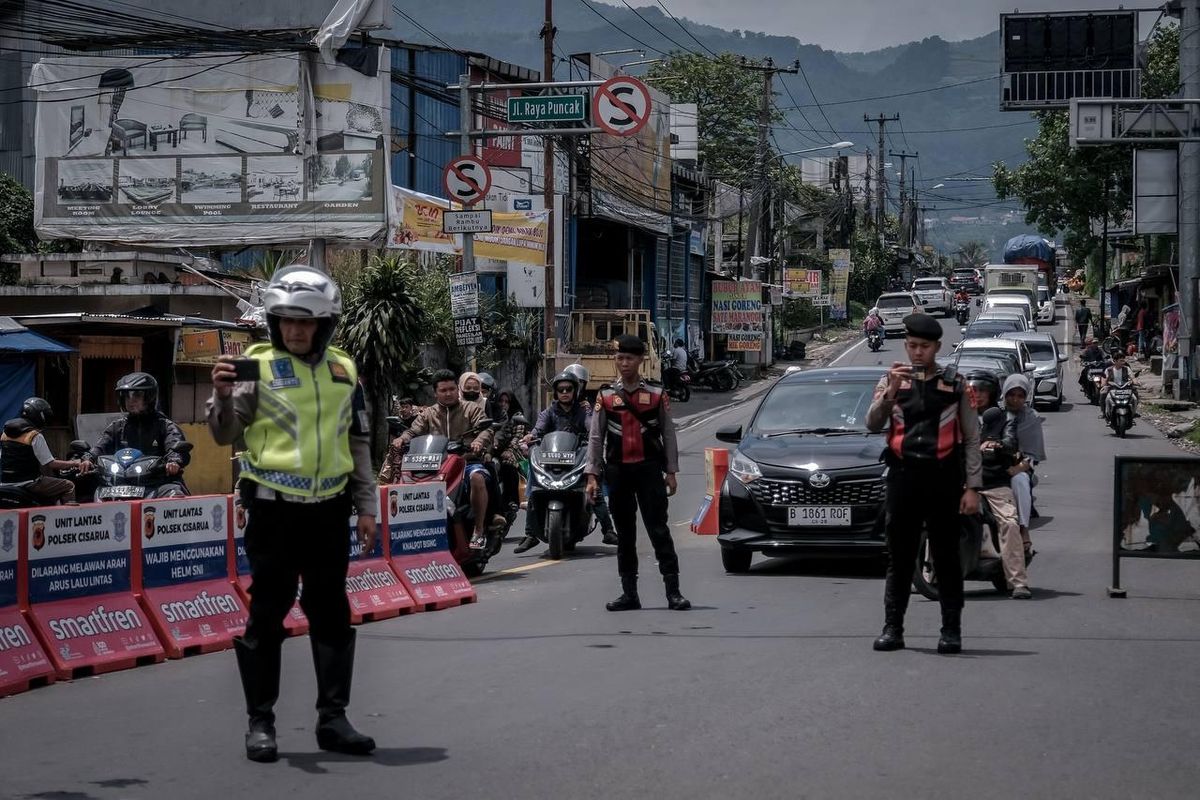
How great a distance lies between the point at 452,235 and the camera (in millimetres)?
29750

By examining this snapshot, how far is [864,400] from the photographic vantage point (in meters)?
13.1

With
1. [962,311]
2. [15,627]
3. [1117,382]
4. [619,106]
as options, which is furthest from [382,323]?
[962,311]

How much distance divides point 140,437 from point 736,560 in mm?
5000

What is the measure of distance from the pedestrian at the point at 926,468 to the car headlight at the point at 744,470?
13.3ft

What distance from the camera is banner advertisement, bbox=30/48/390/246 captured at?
2653cm

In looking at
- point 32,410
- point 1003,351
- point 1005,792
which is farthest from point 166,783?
point 1003,351

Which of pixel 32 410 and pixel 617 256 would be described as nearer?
pixel 32 410

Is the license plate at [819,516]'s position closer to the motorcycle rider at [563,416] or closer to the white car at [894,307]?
the motorcycle rider at [563,416]

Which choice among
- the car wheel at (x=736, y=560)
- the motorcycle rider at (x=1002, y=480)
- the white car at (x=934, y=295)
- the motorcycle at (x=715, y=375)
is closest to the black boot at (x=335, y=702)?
the motorcycle rider at (x=1002, y=480)

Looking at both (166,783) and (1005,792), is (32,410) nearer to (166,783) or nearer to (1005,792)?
(166,783)

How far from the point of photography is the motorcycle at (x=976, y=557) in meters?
10.3

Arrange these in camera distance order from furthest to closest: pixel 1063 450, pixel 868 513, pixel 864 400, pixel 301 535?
pixel 1063 450, pixel 864 400, pixel 868 513, pixel 301 535

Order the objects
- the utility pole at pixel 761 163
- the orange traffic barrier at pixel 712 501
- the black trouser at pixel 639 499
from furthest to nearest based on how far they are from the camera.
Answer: the utility pole at pixel 761 163 < the orange traffic barrier at pixel 712 501 < the black trouser at pixel 639 499

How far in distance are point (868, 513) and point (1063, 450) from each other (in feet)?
57.7
